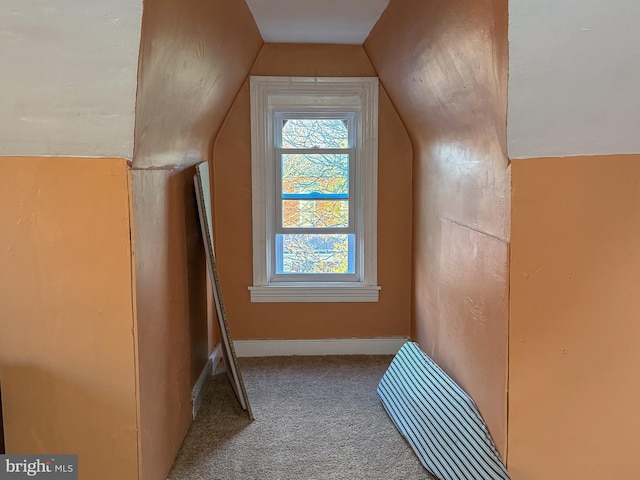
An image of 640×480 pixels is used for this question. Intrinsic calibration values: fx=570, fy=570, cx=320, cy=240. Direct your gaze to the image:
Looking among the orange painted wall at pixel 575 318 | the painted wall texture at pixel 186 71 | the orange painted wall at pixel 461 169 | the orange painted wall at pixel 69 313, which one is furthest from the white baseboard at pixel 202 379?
the orange painted wall at pixel 575 318

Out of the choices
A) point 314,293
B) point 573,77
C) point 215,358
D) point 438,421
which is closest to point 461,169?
point 573,77

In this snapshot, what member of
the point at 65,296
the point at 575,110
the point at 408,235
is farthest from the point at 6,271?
the point at 408,235

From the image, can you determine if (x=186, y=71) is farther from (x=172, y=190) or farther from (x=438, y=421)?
(x=438, y=421)

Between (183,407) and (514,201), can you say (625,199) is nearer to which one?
(514,201)

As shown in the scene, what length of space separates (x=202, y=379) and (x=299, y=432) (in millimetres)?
700

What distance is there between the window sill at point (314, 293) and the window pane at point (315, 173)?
0.67 metres

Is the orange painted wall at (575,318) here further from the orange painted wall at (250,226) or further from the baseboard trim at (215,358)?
the baseboard trim at (215,358)

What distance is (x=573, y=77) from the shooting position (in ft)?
6.02

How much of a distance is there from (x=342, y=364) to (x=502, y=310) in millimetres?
1818

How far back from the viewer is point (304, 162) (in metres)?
3.96

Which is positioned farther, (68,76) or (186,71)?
(186,71)
